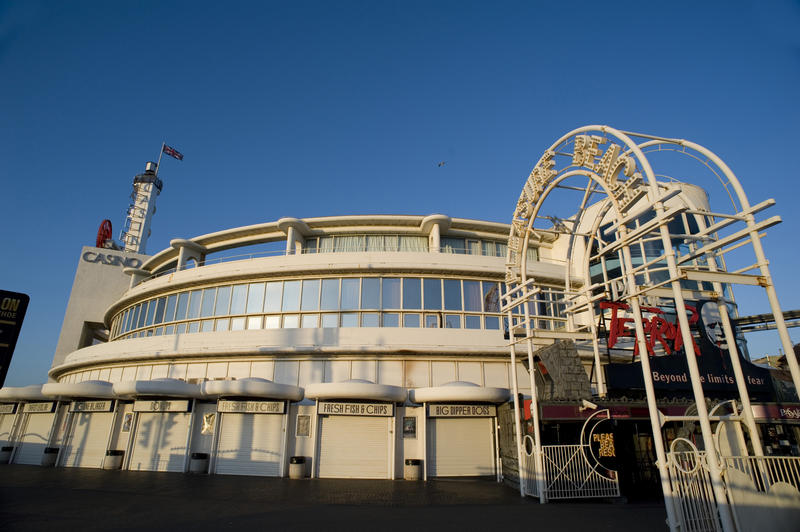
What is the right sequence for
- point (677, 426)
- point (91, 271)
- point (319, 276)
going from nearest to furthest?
point (677, 426) → point (319, 276) → point (91, 271)

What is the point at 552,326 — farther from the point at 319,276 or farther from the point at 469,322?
the point at 319,276

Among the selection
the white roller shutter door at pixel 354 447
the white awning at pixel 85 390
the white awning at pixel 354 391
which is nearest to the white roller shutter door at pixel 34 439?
the white awning at pixel 85 390

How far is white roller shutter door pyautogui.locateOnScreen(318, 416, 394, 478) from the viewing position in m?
15.8

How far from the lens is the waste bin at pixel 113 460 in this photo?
18.0 meters

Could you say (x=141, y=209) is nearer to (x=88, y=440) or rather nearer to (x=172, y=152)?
(x=172, y=152)

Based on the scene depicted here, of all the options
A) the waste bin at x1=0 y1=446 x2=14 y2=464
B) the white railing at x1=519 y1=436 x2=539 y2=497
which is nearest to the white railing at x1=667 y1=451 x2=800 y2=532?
the white railing at x1=519 y1=436 x2=539 y2=497

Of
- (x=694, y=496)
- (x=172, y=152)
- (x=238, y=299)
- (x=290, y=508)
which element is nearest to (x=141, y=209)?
(x=172, y=152)

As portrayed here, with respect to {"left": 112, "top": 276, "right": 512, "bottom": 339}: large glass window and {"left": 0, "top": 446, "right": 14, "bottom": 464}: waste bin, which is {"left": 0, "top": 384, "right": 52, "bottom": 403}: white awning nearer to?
{"left": 0, "top": 446, "right": 14, "bottom": 464}: waste bin

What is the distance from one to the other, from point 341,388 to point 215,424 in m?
5.75

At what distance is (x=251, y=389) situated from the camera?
1578 cm

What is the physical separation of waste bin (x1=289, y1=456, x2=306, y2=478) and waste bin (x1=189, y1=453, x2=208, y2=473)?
3.94 m

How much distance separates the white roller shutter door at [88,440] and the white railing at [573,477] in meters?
19.2

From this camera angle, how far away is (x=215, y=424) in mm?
16766

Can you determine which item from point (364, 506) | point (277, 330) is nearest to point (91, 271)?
point (277, 330)
